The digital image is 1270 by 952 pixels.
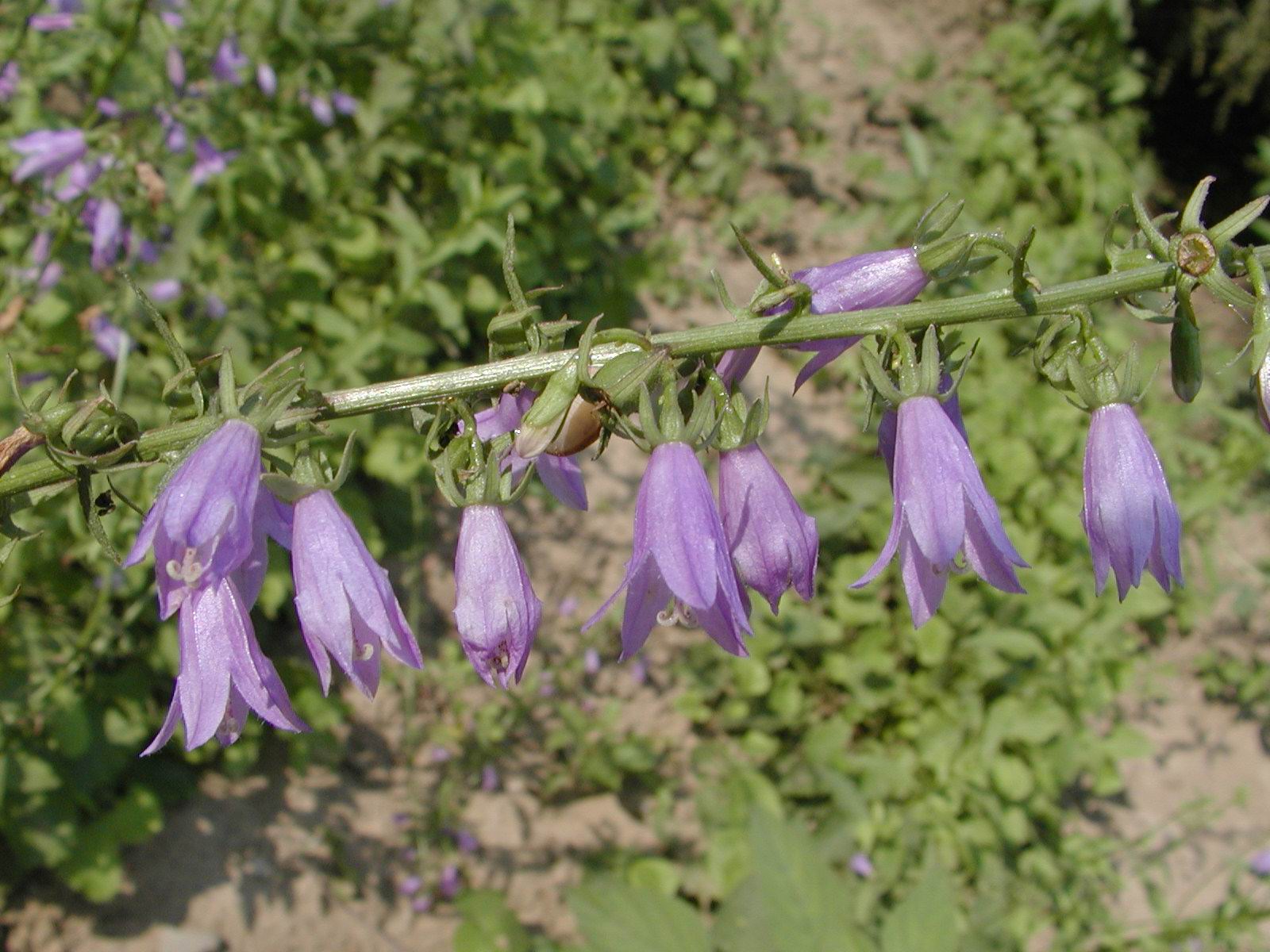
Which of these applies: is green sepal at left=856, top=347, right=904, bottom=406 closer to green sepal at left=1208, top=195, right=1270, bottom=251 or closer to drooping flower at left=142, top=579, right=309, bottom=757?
green sepal at left=1208, top=195, right=1270, bottom=251

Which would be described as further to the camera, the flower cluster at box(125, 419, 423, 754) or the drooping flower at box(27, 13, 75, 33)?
the drooping flower at box(27, 13, 75, 33)

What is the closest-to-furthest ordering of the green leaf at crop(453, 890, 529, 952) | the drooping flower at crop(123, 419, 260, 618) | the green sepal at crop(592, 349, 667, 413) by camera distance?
the drooping flower at crop(123, 419, 260, 618) → the green sepal at crop(592, 349, 667, 413) → the green leaf at crop(453, 890, 529, 952)

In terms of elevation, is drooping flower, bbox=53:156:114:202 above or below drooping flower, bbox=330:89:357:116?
above

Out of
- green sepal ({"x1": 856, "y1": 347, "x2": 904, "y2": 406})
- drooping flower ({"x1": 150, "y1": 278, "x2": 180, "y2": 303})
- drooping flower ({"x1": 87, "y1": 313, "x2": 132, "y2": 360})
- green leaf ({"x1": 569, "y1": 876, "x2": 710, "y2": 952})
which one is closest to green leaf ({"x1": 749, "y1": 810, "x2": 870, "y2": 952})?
green leaf ({"x1": 569, "y1": 876, "x2": 710, "y2": 952})

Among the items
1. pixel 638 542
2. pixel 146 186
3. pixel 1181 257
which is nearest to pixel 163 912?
pixel 146 186

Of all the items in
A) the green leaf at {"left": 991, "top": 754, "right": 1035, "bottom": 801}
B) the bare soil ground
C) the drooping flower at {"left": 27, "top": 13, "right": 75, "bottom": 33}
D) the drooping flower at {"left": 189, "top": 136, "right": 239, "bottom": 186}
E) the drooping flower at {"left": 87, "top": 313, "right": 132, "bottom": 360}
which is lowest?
the bare soil ground

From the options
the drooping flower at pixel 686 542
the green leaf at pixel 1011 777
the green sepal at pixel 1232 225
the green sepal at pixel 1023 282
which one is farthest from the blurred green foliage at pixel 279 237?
the green leaf at pixel 1011 777

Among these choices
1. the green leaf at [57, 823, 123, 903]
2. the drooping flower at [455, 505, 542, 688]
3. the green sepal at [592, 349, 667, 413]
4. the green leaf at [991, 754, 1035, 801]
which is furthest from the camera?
the green leaf at [991, 754, 1035, 801]

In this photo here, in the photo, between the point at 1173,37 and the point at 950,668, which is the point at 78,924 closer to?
the point at 950,668

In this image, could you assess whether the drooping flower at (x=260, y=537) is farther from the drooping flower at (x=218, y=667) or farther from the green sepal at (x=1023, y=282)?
the green sepal at (x=1023, y=282)
